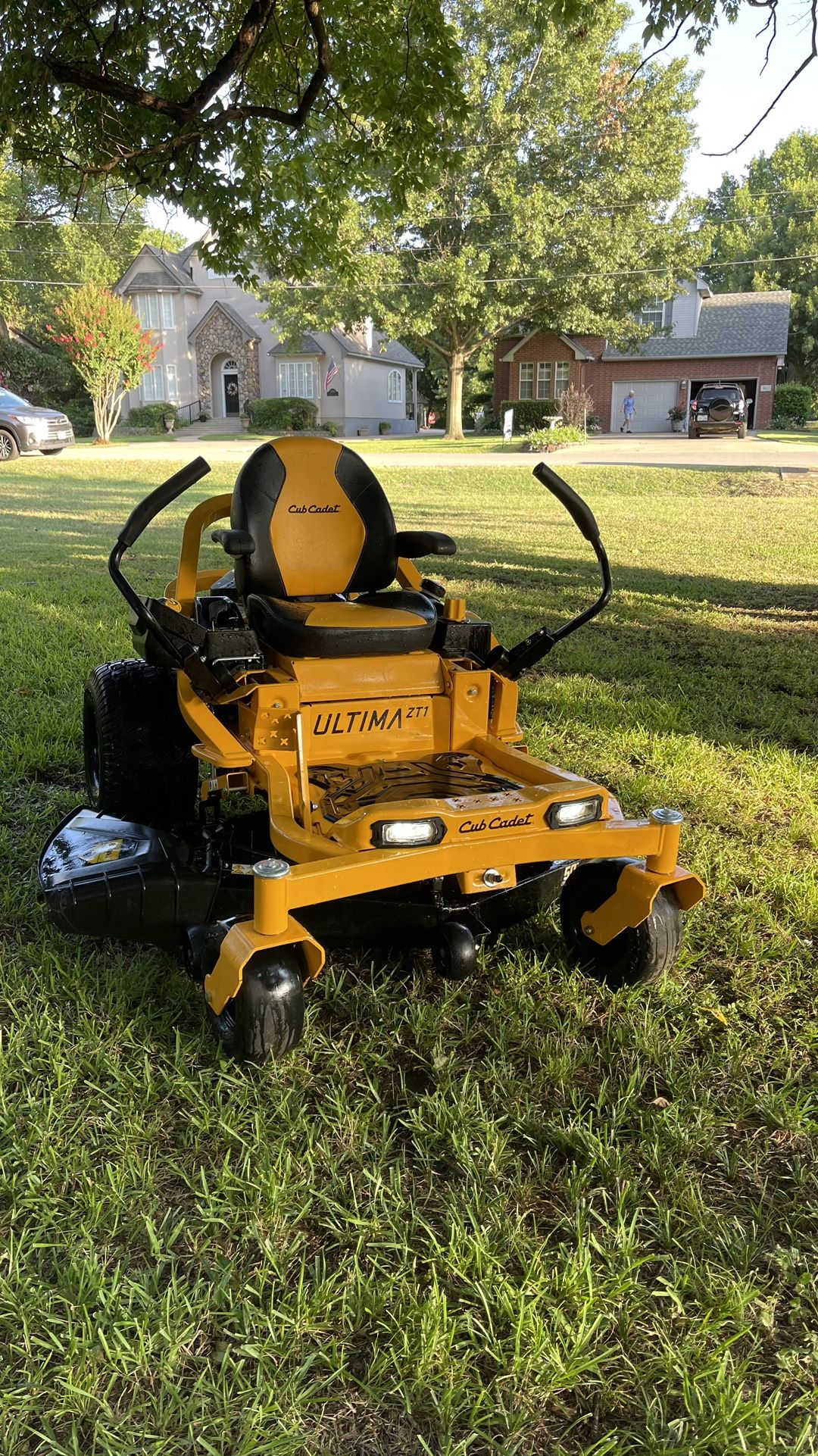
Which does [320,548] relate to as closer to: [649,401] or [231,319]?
[231,319]

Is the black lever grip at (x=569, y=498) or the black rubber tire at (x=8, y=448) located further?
the black rubber tire at (x=8, y=448)

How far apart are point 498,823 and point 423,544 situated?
1.50 metres

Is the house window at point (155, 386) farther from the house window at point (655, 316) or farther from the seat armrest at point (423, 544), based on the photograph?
the seat armrest at point (423, 544)

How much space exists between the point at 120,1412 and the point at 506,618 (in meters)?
5.71

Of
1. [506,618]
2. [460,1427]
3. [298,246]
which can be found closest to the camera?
[460,1427]

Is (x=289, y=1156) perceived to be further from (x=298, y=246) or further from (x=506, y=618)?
(x=298, y=246)

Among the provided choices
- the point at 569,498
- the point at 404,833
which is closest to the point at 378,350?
the point at 569,498

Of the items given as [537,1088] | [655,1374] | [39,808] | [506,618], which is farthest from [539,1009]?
[506,618]

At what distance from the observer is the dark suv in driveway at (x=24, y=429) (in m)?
19.7

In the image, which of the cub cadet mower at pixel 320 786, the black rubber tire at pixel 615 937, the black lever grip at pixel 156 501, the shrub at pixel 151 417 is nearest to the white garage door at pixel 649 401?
the shrub at pixel 151 417

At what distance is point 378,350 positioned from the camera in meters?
41.4

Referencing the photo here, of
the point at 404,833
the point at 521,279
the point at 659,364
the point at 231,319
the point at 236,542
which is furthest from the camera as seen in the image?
the point at 659,364

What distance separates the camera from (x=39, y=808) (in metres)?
4.00

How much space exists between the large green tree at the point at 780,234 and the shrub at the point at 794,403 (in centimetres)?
902
